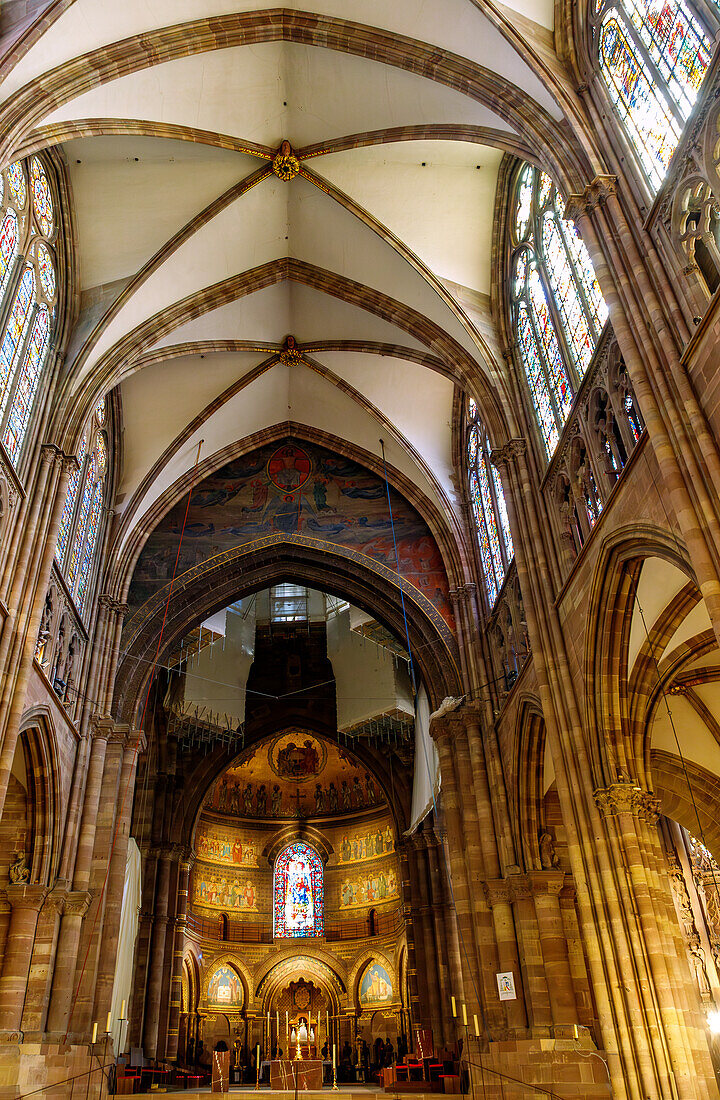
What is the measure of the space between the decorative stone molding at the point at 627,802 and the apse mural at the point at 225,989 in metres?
24.0

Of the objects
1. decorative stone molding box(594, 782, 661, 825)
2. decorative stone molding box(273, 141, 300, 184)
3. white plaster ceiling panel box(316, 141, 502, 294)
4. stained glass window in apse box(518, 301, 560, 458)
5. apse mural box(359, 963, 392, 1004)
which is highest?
decorative stone molding box(273, 141, 300, 184)

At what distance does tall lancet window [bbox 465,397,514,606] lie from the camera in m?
17.4

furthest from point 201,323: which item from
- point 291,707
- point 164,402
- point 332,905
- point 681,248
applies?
point 332,905

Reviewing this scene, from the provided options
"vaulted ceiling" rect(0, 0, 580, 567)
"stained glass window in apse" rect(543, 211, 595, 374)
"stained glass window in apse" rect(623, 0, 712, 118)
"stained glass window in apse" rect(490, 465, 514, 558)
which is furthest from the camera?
"stained glass window in apse" rect(490, 465, 514, 558)

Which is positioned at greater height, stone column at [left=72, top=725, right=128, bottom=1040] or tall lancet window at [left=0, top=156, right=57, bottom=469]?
tall lancet window at [left=0, top=156, right=57, bottom=469]

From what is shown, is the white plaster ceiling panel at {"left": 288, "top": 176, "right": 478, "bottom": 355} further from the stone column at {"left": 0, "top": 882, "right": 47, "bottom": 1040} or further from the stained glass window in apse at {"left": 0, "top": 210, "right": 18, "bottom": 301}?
the stone column at {"left": 0, "top": 882, "right": 47, "bottom": 1040}

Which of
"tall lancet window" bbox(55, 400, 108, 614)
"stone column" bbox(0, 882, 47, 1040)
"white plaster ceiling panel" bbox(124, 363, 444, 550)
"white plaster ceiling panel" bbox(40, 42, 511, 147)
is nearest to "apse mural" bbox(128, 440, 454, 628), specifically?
"white plaster ceiling panel" bbox(124, 363, 444, 550)

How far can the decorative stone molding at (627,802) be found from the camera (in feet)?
36.4

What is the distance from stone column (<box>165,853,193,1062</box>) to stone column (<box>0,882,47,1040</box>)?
1326 cm

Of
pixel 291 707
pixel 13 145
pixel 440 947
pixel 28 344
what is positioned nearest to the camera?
pixel 13 145

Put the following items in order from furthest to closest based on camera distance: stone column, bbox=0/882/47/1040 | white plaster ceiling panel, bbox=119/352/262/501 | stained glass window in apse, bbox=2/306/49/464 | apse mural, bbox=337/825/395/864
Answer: apse mural, bbox=337/825/395/864
white plaster ceiling panel, bbox=119/352/262/501
stained glass window in apse, bbox=2/306/49/464
stone column, bbox=0/882/47/1040

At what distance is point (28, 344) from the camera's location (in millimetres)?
14531

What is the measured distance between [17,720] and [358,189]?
10941mm

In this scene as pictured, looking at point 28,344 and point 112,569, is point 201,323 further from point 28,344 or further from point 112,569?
point 112,569
